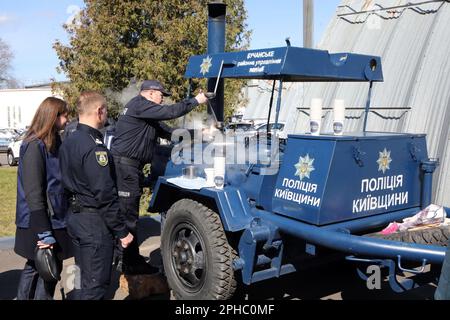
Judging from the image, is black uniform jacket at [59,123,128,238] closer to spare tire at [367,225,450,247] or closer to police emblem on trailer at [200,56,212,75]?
police emblem on trailer at [200,56,212,75]

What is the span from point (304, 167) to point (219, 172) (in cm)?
75

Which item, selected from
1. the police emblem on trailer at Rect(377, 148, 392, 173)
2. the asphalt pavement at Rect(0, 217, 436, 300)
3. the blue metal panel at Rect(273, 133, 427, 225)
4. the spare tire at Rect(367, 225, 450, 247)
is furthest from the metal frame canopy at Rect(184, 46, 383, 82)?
the asphalt pavement at Rect(0, 217, 436, 300)

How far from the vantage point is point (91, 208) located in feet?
10.2

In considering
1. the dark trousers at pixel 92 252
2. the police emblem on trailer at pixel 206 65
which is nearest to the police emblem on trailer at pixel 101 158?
the dark trousers at pixel 92 252

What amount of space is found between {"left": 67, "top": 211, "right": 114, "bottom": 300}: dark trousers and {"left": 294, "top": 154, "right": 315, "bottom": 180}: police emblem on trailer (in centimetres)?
144

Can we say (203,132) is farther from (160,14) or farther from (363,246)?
(160,14)

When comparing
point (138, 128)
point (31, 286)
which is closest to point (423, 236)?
point (138, 128)

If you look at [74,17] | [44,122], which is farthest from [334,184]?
[74,17]

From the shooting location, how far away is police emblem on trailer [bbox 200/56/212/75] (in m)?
4.36

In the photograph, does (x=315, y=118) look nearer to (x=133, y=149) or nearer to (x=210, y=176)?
(x=210, y=176)

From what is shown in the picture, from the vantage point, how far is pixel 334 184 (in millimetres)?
3355
